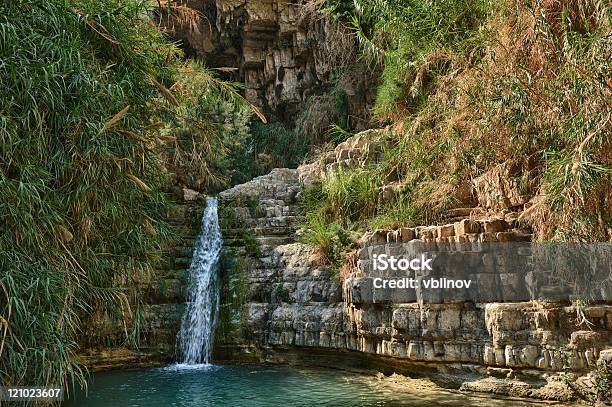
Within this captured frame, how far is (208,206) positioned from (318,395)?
5.43 m

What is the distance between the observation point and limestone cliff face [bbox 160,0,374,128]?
1496 cm

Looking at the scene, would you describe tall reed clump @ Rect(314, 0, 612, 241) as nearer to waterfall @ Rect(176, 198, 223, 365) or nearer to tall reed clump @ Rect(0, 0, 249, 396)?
waterfall @ Rect(176, 198, 223, 365)

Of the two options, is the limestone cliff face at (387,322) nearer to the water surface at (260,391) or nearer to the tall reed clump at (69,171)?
the water surface at (260,391)

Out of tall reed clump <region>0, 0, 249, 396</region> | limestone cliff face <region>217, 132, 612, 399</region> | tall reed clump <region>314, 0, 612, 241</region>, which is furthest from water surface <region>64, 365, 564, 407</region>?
tall reed clump <region>314, 0, 612, 241</region>

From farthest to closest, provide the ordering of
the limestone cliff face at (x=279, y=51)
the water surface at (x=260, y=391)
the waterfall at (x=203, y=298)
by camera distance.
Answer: the limestone cliff face at (x=279, y=51) → the waterfall at (x=203, y=298) → the water surface at (x=260, y=391)

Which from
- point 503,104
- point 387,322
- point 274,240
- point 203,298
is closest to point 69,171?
point 387,322

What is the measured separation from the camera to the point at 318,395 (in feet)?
19.3

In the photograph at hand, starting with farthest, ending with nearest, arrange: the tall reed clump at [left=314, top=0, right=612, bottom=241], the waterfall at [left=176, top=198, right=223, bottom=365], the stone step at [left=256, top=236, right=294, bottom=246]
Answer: the stone step at [left=256, top=236, right=294, bottom=246], the waterfall at [left=176, top=198, right=223, bottom=365], the tall reed clump at [left=314, top=0, right=612, bottom=241]

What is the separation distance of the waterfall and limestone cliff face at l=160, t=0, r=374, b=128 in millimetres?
6409

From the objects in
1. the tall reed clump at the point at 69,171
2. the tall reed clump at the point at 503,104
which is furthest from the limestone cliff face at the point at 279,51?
the tall reed clump at the point at 69,171

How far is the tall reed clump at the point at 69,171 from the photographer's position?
4180mm

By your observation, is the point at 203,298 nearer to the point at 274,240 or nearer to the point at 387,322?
the point at 274,240

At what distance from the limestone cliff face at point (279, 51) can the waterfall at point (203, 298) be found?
6409 millimetres

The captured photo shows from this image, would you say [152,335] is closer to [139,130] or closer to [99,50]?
[139,130]
